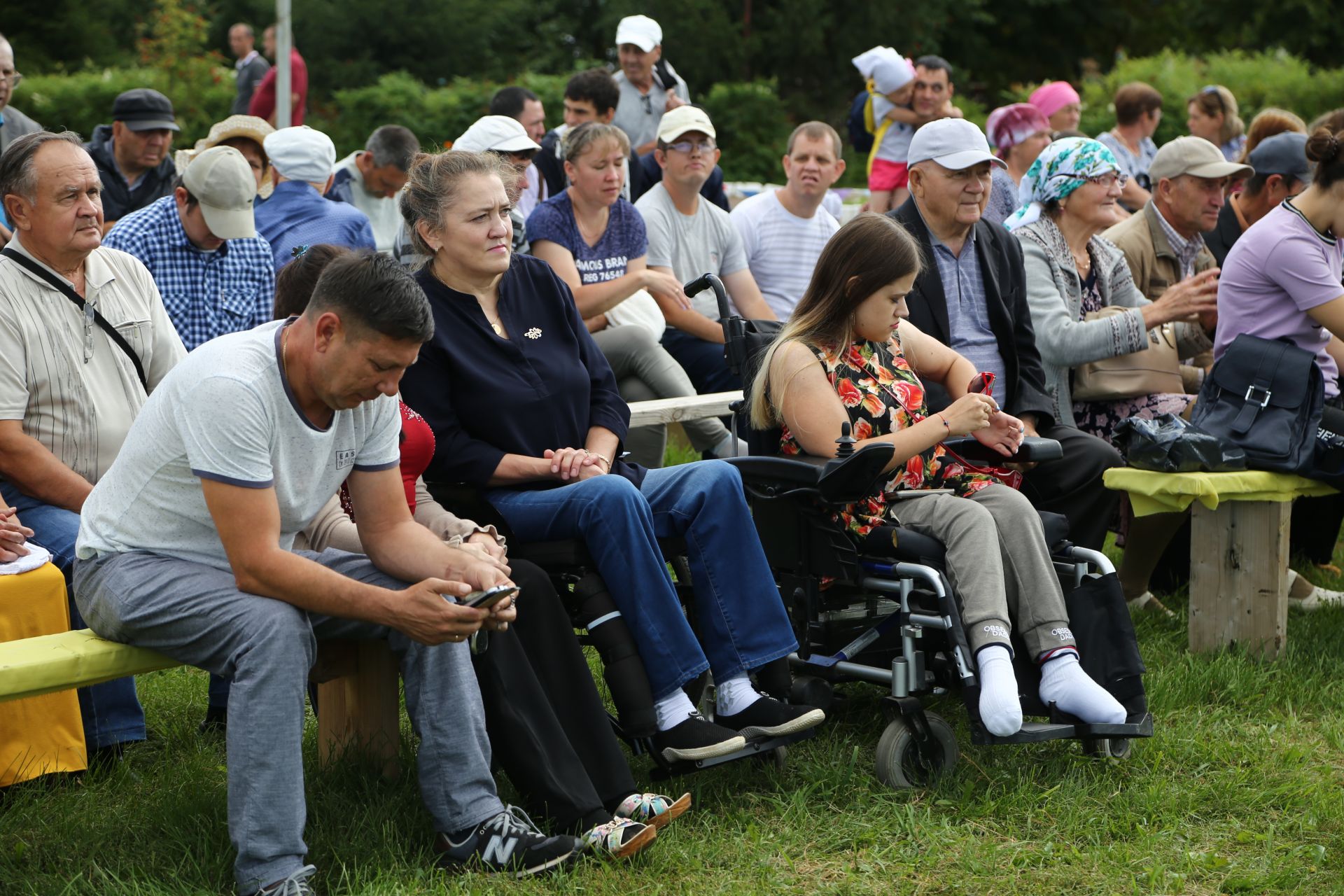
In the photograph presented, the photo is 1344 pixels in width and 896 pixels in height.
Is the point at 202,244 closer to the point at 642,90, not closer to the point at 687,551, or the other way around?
the point at 687,551

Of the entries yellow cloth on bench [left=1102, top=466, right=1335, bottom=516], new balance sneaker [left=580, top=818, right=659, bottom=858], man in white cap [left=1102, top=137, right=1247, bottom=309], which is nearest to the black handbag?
yellow cloth on bench [left=1102, top=466, right=1335, bottom=516]

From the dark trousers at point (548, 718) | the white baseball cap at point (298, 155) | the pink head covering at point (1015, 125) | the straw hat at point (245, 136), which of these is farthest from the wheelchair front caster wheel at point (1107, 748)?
the pink head covering at point (1015, 125)

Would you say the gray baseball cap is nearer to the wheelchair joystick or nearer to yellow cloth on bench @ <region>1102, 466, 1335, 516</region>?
yellow cloth on bench @ <region>1102, 466, 1335, 516</region>

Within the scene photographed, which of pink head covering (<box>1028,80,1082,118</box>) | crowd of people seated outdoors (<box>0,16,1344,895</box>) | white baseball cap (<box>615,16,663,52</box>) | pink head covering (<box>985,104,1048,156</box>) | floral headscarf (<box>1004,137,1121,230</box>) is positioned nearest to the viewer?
crowd of people seated outdoors (<box>0,16,1344,895</box>)

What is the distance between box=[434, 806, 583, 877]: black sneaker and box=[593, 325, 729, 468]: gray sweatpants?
2.98 metres

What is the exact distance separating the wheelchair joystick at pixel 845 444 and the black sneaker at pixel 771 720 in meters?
0.67

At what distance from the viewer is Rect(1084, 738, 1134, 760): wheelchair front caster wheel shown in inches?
159

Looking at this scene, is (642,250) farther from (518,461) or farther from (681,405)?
(518,461)

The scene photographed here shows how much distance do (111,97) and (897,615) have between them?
1900 centimetres

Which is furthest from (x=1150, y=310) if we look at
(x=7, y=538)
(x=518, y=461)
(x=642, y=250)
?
(x=7, y=538)

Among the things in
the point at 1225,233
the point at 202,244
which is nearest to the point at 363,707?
the point at 202,244

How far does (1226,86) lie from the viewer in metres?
18.8

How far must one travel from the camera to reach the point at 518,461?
3.92m

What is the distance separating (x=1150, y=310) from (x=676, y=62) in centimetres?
1988
